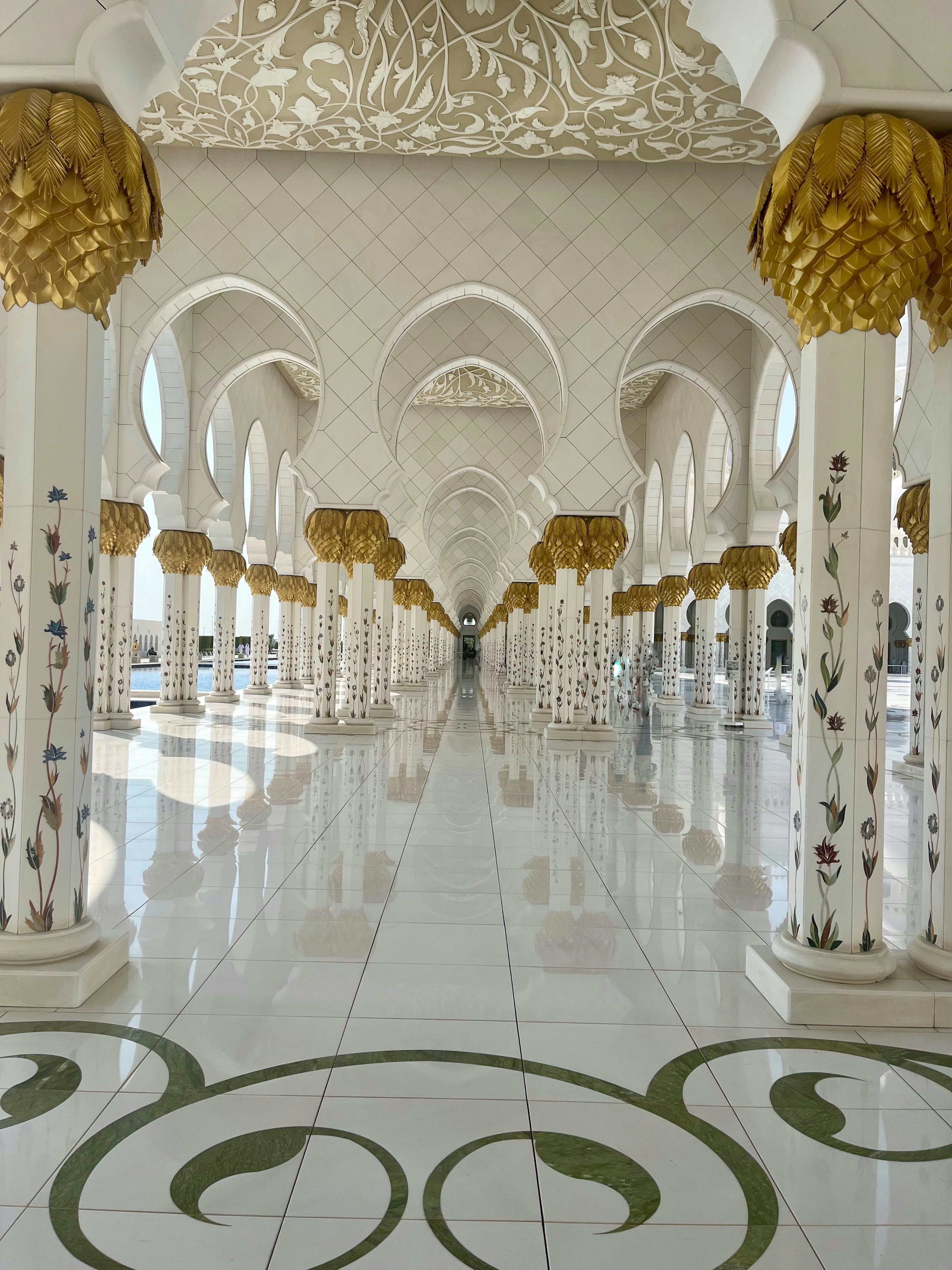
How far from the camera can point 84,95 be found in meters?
2.62

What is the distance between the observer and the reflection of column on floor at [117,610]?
30.3 feet

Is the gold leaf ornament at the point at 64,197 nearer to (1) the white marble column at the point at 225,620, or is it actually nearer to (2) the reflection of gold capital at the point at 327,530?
(2) the reflection of gold capital at the point at 327,530

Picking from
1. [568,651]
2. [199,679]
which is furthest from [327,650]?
[199,679]

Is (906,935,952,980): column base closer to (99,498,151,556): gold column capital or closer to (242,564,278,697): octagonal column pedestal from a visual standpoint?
(99,498,151,556): gold column capital

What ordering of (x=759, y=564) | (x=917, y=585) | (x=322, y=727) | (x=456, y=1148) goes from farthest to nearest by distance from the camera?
(x=759, y=564)
(x=322, y=727)
(x=917, y=585)
(x=456, y=1148)

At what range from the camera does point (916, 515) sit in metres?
7.23

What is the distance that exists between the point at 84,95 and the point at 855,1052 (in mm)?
3345

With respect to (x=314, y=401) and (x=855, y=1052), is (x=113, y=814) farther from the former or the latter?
(x=314, y=401)

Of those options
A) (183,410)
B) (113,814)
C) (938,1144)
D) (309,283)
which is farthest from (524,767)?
(183,410)

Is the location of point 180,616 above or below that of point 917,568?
below

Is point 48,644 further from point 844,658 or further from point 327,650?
point 327,650

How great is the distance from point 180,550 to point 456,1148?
10106 mm

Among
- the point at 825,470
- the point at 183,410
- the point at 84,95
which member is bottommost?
the point at 825,470

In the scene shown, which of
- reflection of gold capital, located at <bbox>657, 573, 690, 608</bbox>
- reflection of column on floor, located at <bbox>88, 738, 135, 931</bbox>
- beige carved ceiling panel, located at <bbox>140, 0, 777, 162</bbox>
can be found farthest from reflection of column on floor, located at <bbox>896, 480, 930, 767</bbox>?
reflection of gold capital, located at <bbox>657, 573, 690, 608</bbox>
